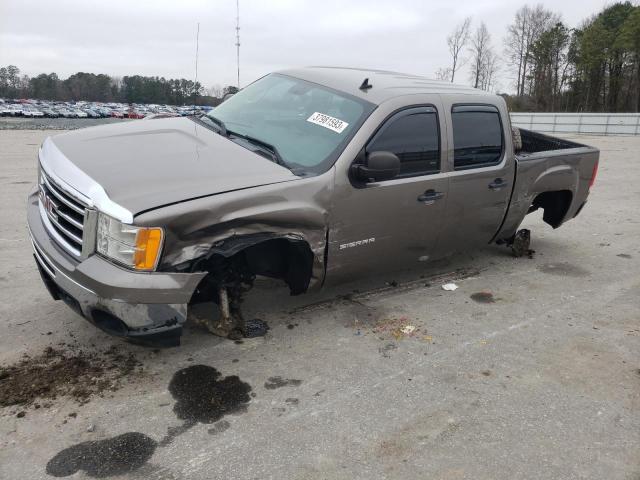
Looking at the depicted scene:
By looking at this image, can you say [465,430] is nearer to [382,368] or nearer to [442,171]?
[382,368]

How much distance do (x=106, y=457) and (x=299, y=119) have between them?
266 centimetres

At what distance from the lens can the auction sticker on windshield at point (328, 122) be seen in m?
3.84

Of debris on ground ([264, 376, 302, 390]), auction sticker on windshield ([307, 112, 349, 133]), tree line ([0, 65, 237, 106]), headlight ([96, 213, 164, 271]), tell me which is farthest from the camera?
tree line ([0, 65, 237, 106])

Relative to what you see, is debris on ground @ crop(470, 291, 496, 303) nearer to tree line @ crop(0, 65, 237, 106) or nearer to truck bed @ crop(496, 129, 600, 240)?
truck bed @ crop(496, 129, 600, 240)

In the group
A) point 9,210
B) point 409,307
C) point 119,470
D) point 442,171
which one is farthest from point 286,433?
point 9,210

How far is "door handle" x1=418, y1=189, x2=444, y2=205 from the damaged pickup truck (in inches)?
0.5

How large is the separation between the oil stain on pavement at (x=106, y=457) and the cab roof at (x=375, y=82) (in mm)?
2806

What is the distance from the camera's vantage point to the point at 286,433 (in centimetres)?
274

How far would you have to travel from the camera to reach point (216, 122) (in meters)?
4.43

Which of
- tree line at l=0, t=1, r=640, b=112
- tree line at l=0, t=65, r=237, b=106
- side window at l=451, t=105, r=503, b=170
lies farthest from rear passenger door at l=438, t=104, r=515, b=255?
tree line at l=0, t=65, r=237, b=106

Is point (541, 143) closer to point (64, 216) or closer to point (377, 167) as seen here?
point (377, 167)

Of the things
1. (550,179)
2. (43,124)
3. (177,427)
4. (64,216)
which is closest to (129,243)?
(64,216)

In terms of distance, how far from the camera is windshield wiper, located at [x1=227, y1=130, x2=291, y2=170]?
11.9 feet

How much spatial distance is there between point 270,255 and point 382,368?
1.09 meters
